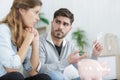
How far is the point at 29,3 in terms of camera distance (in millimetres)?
1399

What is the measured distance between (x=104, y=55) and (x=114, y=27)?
41 centimetres

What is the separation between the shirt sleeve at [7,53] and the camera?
125cm

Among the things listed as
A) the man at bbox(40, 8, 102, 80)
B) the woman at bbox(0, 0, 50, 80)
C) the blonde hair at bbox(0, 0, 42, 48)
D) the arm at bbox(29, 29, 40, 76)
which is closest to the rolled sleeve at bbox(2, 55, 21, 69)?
the woman at bbox(0, 0, 50, 80)

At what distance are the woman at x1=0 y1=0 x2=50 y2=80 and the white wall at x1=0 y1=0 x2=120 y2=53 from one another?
1906mm

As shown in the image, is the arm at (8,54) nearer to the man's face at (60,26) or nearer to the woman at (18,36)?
the woman at (18,36)

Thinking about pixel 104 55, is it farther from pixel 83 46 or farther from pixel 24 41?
pixel 24 41

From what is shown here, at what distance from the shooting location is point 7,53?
4.15 ft

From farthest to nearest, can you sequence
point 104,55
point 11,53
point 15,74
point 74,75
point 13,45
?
point 104,55 → point 74,75 → point 13,45 → point 11,53 → point 15,74

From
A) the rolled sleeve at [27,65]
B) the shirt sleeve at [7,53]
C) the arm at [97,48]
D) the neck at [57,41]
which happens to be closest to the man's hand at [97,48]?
the arm at [97,48]

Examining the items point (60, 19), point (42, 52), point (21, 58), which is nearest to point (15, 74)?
point (21, 58)

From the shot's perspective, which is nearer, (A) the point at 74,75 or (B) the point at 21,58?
(B) the point at 21,58

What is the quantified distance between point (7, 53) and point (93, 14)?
220 centimetres

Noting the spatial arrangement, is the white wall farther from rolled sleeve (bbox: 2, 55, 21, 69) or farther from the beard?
rolled sleeve (bbox: 2, 55, 21, 69)

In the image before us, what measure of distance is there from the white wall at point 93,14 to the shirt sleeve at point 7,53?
81.7 inches
